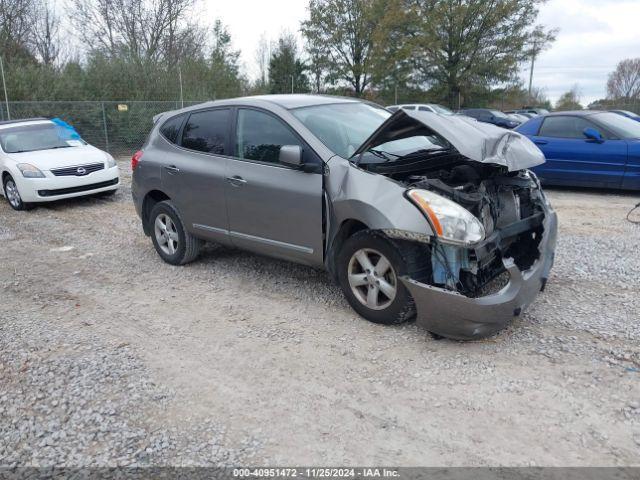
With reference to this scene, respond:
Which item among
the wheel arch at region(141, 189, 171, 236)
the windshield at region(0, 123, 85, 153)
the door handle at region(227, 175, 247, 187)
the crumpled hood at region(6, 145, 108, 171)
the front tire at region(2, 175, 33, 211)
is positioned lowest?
the front tire at region(2, 175, 33, 211)

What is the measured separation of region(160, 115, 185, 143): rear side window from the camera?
5.57 meters

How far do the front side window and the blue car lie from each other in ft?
21.1

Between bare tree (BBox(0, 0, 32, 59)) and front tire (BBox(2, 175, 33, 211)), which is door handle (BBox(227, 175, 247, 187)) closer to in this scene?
front tire (BBox(2, 175, 33, 211))

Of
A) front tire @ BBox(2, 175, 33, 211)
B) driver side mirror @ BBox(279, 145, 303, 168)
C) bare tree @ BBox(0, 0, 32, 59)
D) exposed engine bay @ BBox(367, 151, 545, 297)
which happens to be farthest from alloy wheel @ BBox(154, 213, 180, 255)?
bare tree @ BBox(0, 0, 32, 59)

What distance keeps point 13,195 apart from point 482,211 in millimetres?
8794

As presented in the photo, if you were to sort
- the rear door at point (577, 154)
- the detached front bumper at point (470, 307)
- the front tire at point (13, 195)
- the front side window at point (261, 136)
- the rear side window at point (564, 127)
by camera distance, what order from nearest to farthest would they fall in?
the detached front bumper at point (470, 307)
the front side window at point (261, 136)
the rear door at point (577, 154)
the rear side window at point (564, 127)
the front tire at point (13, 195)

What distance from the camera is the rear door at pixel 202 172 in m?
4.98

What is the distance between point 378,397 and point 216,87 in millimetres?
21810

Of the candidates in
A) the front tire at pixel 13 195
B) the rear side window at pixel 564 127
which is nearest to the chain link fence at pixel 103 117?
the front tire at pixel 13 195

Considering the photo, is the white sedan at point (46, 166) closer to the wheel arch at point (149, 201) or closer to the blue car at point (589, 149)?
the wheel arch at point (149, 201)

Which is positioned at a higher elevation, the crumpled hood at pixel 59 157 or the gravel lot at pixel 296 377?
the crumpled hood at pixel 59 157

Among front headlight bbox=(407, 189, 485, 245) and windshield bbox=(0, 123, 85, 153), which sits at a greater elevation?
windshield bbox=(0, 123, 85, 153)

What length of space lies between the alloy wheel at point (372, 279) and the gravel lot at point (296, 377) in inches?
9.1

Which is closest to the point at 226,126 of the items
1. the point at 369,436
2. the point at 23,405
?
the point at 23,405
